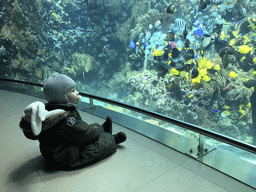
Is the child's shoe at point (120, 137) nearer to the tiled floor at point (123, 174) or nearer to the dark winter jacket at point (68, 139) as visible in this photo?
the tiled floor at point (123, 174)

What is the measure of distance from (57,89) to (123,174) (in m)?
0.94

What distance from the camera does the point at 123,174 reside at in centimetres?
152

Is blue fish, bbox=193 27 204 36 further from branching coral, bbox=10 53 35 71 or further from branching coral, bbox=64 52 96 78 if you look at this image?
branching coral, bbox=10 53 35 71

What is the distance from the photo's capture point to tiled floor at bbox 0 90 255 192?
1367 mm

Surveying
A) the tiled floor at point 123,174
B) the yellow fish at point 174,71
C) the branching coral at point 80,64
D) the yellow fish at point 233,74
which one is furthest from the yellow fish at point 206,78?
the branching coral at point 80,64

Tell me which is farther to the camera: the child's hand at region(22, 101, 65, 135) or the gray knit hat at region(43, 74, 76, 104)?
the gray knit hat at region(43, 74, 76, 104)

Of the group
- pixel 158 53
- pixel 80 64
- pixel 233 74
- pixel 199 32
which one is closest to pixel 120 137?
pixel 233 74

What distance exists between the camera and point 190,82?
6.52 m

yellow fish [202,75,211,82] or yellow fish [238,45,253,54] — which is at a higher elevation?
yellow fish [238,45,253,54]

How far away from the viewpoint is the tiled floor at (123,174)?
1.37 metres

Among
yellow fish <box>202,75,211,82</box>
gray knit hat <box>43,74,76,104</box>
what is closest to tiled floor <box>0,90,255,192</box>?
gray knit hat <box>43,74,76,104</box>

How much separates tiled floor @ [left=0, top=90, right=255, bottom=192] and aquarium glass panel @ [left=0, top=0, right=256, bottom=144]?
5.18 metres

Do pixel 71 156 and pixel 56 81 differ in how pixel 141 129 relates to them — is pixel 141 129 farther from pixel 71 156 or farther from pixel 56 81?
pixel 56 81

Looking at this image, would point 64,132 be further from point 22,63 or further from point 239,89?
point 22,63
